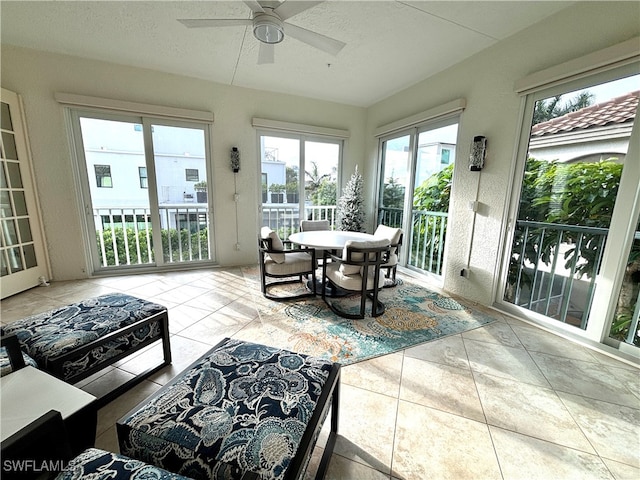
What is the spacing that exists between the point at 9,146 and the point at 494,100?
530 centimetres

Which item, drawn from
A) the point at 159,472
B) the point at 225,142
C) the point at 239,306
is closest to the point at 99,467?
the point at 159,472

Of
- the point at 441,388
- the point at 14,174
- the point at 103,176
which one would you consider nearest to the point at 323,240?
the point at 441,388

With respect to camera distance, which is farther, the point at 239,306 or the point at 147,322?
the point at 239,306

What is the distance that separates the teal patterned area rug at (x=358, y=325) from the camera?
81.0 inches

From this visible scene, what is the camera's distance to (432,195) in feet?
11.9

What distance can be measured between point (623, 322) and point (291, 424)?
2.70 meters

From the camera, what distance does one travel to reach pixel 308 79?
3576 millimetres

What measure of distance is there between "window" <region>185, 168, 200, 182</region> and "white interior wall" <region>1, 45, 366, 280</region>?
26cm

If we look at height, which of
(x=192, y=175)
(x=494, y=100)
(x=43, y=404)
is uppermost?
(x=494, y=100)

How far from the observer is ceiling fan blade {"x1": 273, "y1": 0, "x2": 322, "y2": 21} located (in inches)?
63.1

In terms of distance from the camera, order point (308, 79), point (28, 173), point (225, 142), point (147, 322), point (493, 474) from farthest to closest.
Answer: point (225, 142) → point (308, 79) → point (28, 173) → point (147, 322) → point (493, 474)

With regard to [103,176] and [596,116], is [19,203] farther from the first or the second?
[596,116]

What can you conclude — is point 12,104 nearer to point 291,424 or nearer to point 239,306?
point 239,306

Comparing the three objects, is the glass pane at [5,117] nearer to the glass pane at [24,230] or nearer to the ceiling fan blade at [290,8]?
the glass pane at [24,230]
